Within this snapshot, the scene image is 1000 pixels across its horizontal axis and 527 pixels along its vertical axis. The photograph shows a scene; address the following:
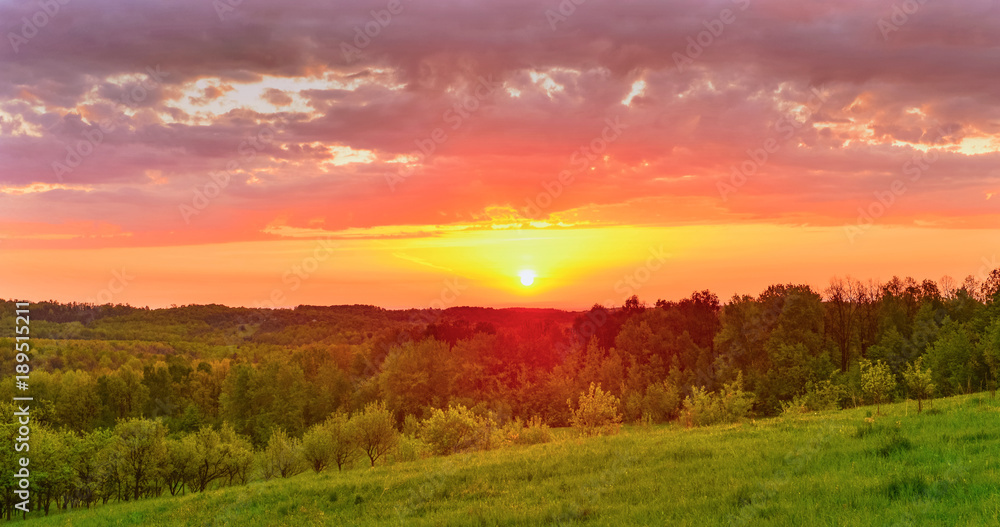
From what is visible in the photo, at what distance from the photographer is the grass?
39.3 feet

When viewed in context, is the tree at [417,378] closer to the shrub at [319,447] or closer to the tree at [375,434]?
the tree at [375,434]

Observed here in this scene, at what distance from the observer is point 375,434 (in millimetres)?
60219

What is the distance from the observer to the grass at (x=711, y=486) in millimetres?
11977

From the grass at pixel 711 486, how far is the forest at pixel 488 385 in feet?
92.0

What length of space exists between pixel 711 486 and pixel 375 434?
5015cm

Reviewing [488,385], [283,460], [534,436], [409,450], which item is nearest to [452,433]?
[534,436]

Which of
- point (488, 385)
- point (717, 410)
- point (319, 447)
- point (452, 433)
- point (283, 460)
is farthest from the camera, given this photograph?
point (488, 385)

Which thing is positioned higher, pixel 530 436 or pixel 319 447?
pixel 530 436

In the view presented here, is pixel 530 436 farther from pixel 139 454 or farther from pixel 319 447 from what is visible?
pixel 139 454

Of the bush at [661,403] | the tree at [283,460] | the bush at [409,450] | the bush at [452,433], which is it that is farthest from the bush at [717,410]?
the tree at [283,460]

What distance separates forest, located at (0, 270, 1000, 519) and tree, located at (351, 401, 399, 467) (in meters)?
0.20

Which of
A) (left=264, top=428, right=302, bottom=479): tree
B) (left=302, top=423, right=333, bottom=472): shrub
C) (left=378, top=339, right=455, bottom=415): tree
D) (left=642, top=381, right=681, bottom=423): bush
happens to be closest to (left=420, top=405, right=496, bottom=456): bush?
(left=302, top=423, right=333, bottom=472): shrub

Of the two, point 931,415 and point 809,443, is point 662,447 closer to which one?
point 809,443

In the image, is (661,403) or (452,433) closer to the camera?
(452,433)
